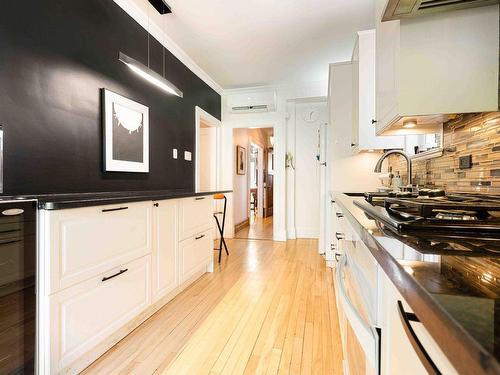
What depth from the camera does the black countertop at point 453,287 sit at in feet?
0.66

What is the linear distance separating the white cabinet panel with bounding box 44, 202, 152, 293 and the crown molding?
184cm

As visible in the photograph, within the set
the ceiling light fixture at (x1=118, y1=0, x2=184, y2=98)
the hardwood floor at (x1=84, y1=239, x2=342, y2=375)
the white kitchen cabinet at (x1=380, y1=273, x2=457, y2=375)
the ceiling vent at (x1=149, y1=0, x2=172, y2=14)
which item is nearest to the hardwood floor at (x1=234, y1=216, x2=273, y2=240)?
the hardwood floor at (x1=84, y1=239, x2=342, y2=375)

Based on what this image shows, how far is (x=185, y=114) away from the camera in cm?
343

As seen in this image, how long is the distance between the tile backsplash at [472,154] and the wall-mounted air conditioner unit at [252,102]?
9.93 ft

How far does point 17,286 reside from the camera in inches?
39.0

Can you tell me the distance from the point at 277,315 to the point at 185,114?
2661 millimetres

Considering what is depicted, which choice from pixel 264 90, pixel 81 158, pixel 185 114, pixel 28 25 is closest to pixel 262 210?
pixel 264 90

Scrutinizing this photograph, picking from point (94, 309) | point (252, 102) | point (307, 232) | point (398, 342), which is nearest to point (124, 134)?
point (94, 309)

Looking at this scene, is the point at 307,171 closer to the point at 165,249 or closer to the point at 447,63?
the point at 165,249

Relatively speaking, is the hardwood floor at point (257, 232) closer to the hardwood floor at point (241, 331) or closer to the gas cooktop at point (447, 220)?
the hardwood floor at point (241, 331)

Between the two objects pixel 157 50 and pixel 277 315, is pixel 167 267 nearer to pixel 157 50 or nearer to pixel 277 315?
pixel 277 315

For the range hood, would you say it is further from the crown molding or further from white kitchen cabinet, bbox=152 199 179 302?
the crown molding

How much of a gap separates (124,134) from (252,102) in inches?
101

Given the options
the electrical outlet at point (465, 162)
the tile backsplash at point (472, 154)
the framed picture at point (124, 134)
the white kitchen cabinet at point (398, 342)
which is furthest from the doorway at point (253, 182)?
the white kitchen cabinet at point (398, 342)
